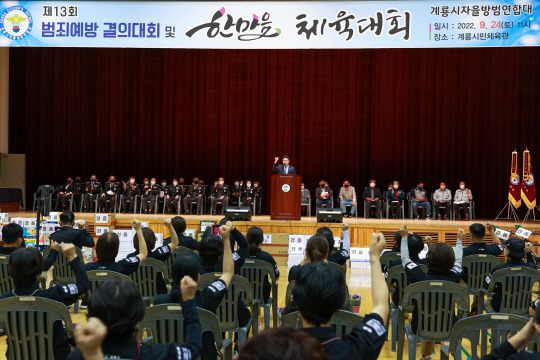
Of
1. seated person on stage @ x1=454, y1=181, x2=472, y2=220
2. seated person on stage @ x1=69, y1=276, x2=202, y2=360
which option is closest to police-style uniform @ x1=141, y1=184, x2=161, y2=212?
seated person on stage @ x1=454, y1=181, x2=472, y2=220

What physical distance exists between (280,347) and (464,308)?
3.20m

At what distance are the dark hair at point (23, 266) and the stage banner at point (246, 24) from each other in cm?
578

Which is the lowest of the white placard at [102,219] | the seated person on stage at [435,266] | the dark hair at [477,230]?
the white placard at [102,219]

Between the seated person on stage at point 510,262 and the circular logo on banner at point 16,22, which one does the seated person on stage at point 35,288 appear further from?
the circular logo on banner at point 16,22

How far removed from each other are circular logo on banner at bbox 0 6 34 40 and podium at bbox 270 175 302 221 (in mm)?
4618

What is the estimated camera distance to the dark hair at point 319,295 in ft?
5.55

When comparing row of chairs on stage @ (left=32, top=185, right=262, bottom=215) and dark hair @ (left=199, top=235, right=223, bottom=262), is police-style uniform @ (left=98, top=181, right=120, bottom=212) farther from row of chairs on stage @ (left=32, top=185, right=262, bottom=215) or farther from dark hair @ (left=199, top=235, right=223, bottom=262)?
dark hair @ (left=199, top=235, right=223, bottom=262)

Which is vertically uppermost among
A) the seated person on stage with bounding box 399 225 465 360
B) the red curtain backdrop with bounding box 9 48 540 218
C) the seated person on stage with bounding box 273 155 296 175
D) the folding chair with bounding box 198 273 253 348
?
the red curtain backdrop with bounding box 9 48 540 218

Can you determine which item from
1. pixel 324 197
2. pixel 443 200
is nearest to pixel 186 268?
pixel 324 197

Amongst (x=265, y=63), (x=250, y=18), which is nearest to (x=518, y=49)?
(x=265, y=63)

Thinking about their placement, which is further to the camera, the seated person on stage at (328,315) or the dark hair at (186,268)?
the dark hair at (186,268)

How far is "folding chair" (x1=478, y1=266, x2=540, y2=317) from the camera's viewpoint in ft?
14.1

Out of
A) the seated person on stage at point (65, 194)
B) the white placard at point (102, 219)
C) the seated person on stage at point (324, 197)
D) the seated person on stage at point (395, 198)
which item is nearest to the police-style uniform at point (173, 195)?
the seated person on stage at point (65, 194)

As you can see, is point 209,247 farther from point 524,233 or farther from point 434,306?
point 524,233
